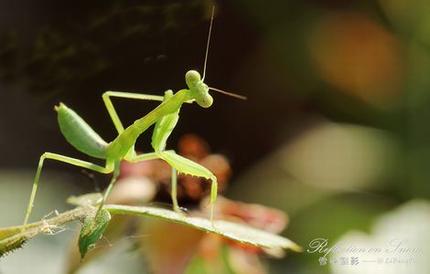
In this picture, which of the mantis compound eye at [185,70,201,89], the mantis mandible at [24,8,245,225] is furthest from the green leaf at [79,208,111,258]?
the mantis compound eye at [185,70,201,89]

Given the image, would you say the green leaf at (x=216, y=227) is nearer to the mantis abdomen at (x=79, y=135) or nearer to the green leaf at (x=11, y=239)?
the green leaf at (x=11, y=239)

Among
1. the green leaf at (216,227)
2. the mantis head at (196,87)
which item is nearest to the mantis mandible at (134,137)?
the mantis head at (196,87)

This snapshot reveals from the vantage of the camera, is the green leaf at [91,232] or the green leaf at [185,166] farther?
the green leaf at [185,166]

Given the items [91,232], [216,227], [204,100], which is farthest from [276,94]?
[91,232]

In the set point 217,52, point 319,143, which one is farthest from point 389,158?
point 217,52

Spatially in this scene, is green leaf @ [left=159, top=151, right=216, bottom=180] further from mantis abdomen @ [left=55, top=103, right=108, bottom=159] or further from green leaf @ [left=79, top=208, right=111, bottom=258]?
green leaf @ [left=79, top=208, right=111, bottom=258]
